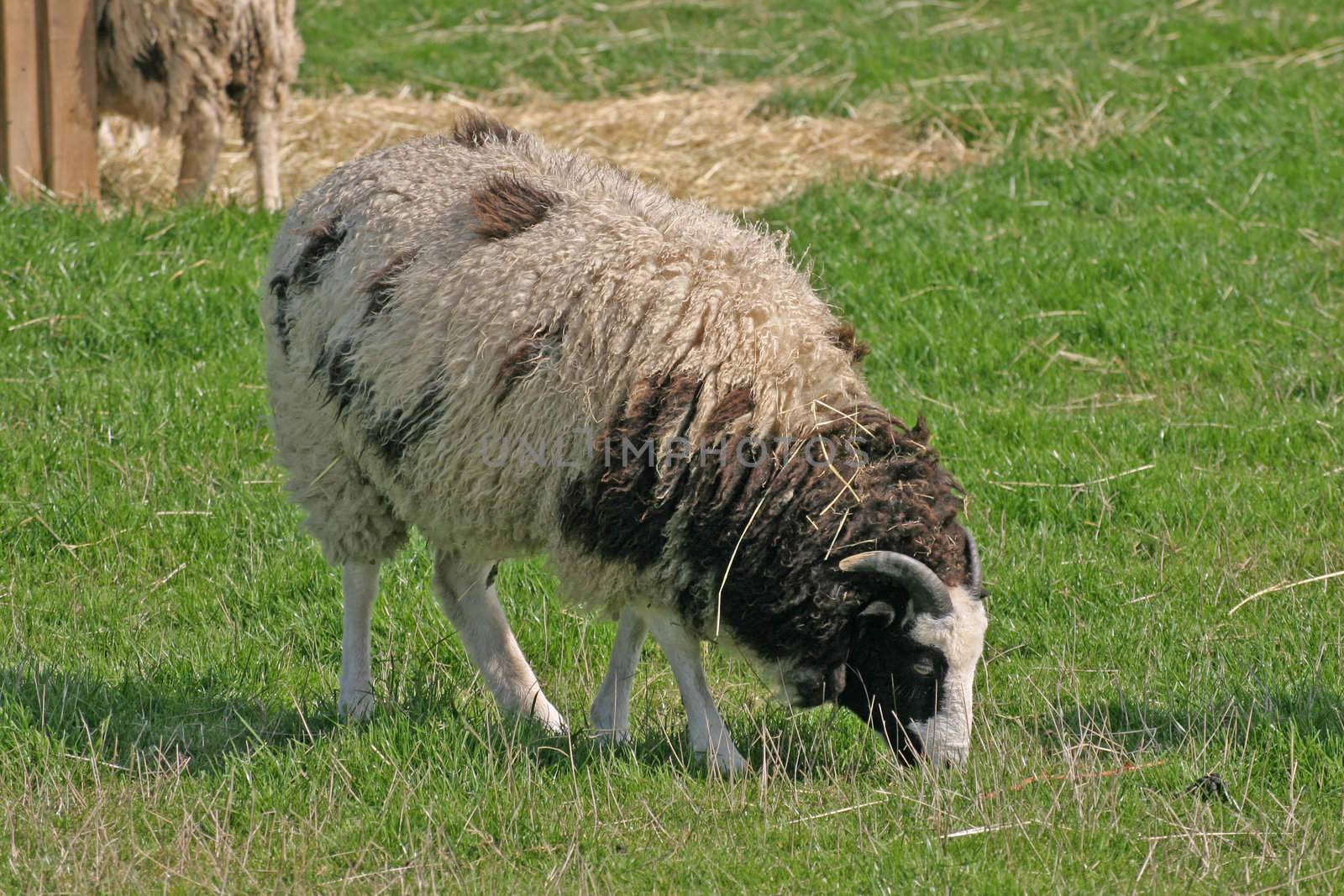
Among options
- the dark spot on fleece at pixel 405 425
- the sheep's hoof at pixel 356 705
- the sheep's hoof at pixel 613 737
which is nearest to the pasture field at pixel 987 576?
the sheep's hoof at pixel 613 737

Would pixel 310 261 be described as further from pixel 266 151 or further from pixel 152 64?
pixel 266 151

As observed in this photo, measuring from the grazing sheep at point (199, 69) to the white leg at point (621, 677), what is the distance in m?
5.25

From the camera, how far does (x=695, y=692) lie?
4766 mm

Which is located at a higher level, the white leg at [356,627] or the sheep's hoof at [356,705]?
the white leg at [356,627]

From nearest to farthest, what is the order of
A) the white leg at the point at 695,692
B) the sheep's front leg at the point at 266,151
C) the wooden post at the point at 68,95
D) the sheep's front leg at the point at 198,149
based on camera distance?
the white leg at the point at 695,692 → the wooden post at the point at 68,95 → the sheep's front leg at the point at 198,149 → the sheep's front leg at the point at 266,151

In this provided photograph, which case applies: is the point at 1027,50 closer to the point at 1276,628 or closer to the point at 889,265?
the point at 889,265

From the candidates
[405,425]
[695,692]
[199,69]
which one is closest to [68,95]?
[199,69]

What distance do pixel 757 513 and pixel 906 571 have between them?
17.1 inches

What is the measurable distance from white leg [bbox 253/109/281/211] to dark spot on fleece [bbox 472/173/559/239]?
16.5ft

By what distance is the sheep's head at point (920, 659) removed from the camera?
4.46m

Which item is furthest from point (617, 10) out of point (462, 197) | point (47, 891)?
point (47, 891)

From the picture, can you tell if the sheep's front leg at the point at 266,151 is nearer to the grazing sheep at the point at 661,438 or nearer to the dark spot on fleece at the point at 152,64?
the dark spot on fleece at the point at 152,64

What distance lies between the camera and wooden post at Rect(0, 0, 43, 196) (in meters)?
8.70

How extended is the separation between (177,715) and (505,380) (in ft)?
5.08
